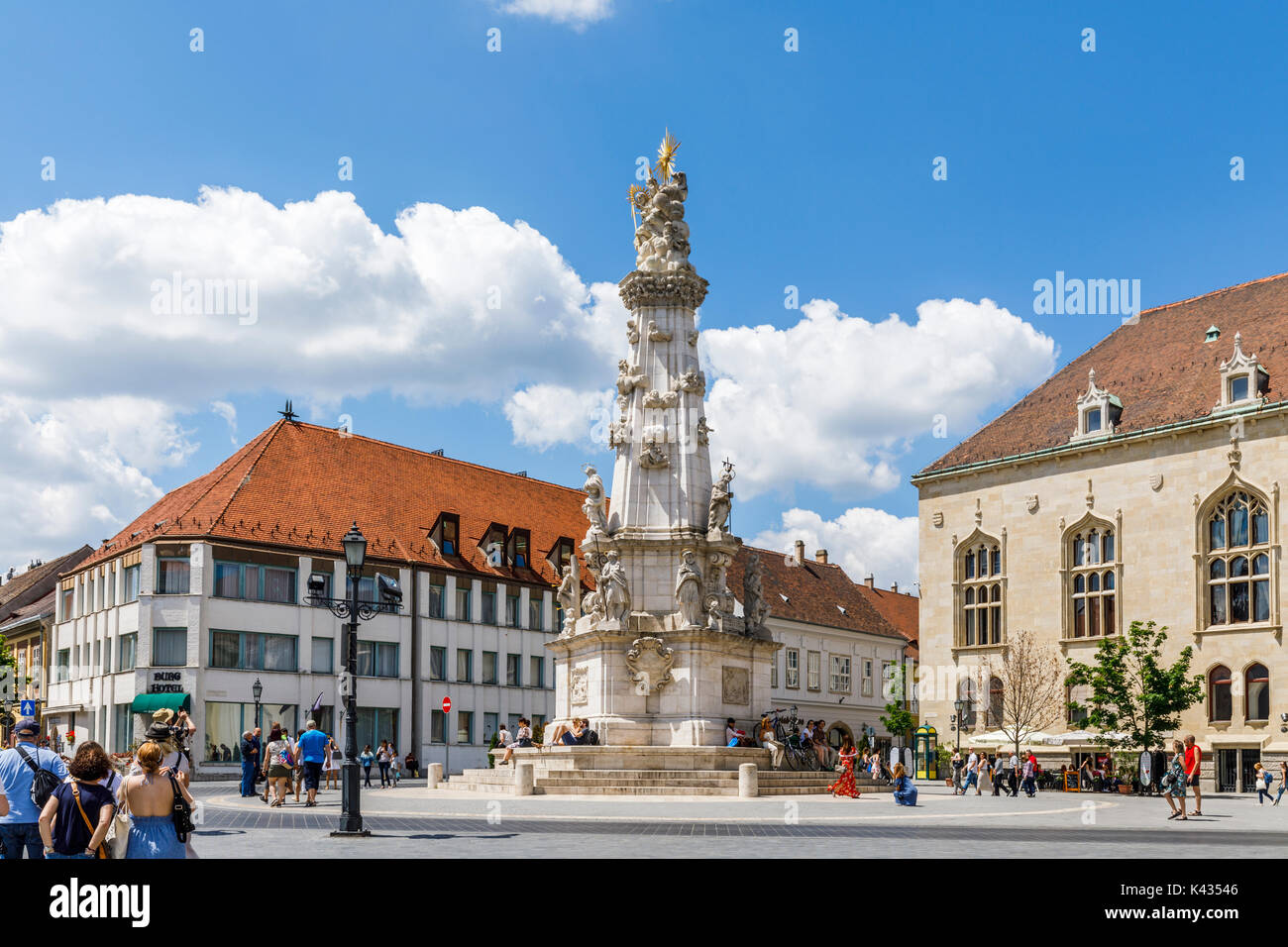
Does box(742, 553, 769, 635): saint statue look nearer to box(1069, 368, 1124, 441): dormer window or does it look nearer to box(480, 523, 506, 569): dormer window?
box(1069, 368, 1124, 441): dormer window

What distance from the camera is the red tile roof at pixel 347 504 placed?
5872 centimetres

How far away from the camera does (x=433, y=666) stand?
209ft

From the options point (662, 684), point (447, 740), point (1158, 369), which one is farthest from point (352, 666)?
point (1158, 369)

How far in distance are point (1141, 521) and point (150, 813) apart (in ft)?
158

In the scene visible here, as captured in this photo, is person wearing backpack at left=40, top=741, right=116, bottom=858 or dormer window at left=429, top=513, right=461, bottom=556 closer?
person wearing backpack at left=40, top=741, right=116, bottom=858

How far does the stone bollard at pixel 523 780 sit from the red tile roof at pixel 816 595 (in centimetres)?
4540

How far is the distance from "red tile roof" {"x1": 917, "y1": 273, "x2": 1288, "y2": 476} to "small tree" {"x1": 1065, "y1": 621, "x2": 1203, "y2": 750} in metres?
8.83

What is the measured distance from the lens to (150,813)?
33.6 feet

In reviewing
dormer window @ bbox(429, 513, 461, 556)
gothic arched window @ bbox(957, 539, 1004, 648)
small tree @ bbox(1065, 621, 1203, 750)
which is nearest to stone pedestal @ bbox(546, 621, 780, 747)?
small tree @ bbox(1065, 621, 1203, 750)

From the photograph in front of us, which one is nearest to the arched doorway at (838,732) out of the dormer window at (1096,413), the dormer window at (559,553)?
the dormer window at (559,553)

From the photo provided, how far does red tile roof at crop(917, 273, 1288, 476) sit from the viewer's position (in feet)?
175

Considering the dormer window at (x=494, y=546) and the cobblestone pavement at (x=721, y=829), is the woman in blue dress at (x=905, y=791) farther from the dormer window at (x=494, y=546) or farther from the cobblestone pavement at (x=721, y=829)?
the dormer window at (x=494, y=546)
